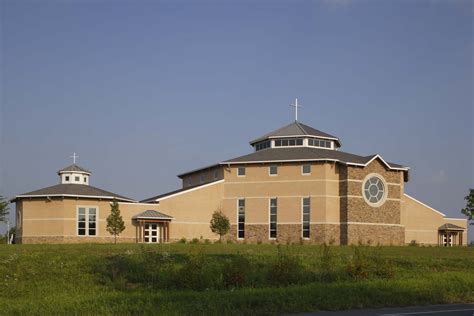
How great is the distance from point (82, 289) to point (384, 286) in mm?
9259

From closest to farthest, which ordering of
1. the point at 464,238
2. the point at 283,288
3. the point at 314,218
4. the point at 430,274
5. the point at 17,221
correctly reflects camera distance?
the point at 283,288 < the point at 430,274 < the point at 314,218 < the point at 17,221 < the point at 464,238

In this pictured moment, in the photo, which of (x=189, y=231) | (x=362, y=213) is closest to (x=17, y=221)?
(x=189, y=231)

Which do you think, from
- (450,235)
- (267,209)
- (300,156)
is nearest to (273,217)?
(267,209)

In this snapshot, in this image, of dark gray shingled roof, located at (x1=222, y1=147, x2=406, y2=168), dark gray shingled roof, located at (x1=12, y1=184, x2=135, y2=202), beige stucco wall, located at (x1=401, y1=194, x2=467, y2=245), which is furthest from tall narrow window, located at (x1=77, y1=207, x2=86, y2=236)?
beige stucco wall, located at (x1=401, y1=194, x2=467, y2=245)

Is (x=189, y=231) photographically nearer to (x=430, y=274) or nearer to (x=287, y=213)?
(x=287, y=213)

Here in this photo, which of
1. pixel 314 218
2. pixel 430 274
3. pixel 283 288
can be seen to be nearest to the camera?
pixel 283 288

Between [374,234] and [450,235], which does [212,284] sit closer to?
[374,234]

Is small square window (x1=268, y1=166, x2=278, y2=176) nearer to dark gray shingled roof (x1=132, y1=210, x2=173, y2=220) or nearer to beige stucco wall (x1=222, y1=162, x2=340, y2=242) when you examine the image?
beige stucco wall (x1=222, y1=162, x2=340, y2=242)

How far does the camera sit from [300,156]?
5547 centimetres

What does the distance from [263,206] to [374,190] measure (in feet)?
30.7

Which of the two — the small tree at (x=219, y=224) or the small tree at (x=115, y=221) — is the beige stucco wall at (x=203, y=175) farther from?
the small tree at (x=115, y=221)

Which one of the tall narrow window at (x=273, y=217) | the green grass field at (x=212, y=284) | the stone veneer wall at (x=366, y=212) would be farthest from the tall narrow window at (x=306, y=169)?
the green grass field at (x=212, y=284)

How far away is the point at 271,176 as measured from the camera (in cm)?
5566

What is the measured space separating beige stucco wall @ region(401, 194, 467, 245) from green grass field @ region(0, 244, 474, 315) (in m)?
35.1
